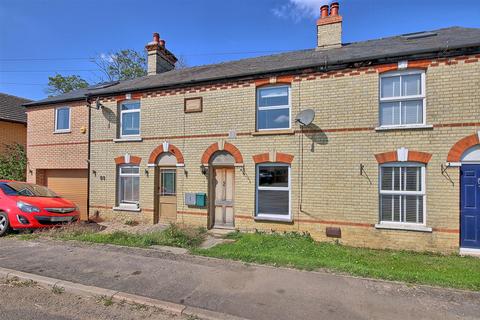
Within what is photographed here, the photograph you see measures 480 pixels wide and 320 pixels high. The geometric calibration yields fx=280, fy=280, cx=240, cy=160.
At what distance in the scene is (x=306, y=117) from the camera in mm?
8180

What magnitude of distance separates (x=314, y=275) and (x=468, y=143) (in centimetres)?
526

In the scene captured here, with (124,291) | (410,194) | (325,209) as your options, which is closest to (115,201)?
(124,291)

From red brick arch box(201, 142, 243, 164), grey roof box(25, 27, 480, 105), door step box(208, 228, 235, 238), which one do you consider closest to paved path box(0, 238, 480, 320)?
door step box(208, 228, 235, 238)

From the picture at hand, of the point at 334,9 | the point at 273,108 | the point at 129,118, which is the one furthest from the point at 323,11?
the point at 129,118

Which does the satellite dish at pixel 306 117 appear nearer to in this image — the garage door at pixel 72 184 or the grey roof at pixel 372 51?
the grey roof at pixel 372 51

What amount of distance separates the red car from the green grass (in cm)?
505

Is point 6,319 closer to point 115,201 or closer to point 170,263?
point 170,263

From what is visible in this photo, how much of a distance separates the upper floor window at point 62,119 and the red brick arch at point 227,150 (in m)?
7.12

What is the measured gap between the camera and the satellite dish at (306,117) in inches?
320

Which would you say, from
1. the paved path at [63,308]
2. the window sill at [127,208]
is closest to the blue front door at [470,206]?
the paved path at [63,308]

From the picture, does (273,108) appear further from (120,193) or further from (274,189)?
(120,193)

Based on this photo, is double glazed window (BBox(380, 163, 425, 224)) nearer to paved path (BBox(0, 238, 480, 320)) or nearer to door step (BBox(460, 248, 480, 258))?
door step (BBox(460, 248, 480, 258))

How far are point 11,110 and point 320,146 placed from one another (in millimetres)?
18956

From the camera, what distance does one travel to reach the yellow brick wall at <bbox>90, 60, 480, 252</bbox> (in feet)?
23.5
